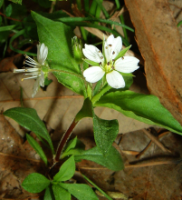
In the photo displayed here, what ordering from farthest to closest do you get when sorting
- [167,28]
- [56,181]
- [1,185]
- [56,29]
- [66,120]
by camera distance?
[66,120], [167,28], [1,185], [56,181], [56,29]

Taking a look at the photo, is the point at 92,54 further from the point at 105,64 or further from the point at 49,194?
the point at 49,194

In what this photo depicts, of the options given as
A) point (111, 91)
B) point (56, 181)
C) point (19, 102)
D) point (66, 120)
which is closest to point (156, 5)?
point (111, 91)

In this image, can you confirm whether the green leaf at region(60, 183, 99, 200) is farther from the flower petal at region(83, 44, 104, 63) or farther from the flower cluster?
the flower petal at region(83, 44, 104, 63)

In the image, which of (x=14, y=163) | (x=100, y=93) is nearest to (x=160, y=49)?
(x=100, y=93)

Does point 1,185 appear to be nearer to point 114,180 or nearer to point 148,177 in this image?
point 114,180

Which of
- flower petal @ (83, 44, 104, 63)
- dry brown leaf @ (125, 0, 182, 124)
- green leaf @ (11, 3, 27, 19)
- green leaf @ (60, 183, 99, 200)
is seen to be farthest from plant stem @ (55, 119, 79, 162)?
green leaf @ (11, 3, 27, 19)

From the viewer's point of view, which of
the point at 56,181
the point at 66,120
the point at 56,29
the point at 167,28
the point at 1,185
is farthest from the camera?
the point at 66,120

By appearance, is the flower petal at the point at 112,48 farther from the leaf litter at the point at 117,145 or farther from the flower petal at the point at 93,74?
the leaf litter at the point at 117,145

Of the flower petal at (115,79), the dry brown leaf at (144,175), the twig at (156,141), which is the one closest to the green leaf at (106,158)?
the dry brown leaf at (144,175)
